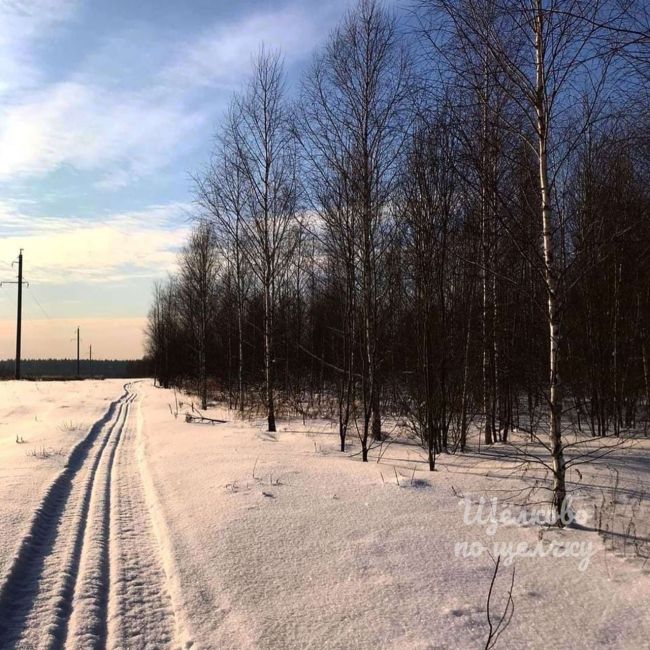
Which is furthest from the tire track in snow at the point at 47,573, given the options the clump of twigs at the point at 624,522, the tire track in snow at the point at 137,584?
the clump of twigs at the point at 624,522

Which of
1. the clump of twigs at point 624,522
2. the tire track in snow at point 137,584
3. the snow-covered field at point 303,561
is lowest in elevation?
the tire track in snow at point 137,584

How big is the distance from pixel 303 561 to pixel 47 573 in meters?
2.01

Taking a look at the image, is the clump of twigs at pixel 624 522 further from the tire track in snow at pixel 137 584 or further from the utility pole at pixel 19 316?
the utility pole at pixel 19 316

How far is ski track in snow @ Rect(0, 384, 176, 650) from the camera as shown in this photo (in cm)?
336

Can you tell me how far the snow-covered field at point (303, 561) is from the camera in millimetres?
3365

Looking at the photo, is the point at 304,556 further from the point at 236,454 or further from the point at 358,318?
the point at 358,318

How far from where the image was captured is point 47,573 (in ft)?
14.2

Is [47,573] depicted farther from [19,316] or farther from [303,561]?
[19,316]

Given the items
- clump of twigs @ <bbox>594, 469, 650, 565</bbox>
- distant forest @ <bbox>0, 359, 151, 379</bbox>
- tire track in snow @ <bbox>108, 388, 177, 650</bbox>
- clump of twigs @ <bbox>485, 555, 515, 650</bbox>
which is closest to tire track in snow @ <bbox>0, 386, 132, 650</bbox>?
tire track in snow @ <bbox>108, 388, 177, 650</bbox>

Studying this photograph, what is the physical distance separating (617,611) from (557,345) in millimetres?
2326

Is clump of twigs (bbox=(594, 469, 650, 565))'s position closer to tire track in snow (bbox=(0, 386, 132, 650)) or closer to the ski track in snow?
the ski track in snow

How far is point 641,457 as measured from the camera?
880 cm

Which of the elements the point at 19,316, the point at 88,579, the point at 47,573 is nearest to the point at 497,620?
the point at 88,579

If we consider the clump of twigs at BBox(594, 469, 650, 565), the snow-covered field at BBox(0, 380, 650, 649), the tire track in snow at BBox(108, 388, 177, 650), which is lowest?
the tire track in snow at BBox(108, 388, 177, 650)
